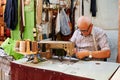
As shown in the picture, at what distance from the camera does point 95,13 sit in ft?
13.2

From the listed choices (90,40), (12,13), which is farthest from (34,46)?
(12,13)

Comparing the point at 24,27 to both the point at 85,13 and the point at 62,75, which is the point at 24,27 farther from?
the point at 62,75

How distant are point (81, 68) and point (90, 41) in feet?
3.14

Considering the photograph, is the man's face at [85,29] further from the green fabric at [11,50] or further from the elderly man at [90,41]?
the green fabric at [11,50]

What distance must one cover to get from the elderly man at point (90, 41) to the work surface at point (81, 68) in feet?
0.96

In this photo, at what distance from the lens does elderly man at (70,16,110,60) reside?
250 centimetres

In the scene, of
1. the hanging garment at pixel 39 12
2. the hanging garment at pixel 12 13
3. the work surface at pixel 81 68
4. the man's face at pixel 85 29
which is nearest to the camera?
the work surface at pixel 81 68

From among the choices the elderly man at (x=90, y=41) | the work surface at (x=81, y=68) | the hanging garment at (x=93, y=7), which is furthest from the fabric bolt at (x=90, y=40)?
the hanging garment at (x=93, y=7)

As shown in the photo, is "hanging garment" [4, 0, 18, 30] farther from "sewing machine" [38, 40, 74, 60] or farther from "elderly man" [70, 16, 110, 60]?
"sewing machine" [38, 40, 74, 60]

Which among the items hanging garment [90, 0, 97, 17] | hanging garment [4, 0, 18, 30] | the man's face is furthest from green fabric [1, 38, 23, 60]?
hanging garment [90, 0, 97, 17]

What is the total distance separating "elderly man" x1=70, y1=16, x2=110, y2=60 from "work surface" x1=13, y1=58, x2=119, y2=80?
0.96ft

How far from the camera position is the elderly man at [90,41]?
2.50 metres

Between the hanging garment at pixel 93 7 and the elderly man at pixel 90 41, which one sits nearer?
the elderly man at pixel 90 41

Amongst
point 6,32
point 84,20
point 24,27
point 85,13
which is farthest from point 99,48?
point 6,32
